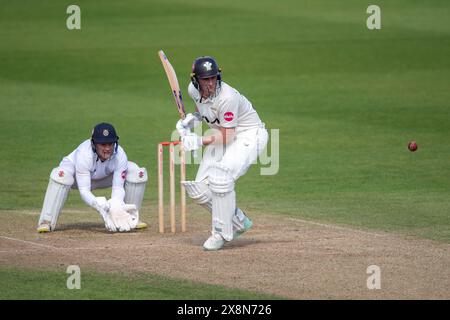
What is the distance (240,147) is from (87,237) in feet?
6.70

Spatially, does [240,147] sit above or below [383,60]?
below

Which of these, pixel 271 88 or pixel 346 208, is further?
pixel 271 88

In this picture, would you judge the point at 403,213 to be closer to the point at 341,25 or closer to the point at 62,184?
the point at 62,184

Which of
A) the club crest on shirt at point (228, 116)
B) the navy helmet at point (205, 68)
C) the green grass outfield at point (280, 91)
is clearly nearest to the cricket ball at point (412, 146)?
the green grass outfield at point (280, 91)

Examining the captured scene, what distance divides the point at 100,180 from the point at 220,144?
67.6 inches

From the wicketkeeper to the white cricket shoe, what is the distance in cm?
141

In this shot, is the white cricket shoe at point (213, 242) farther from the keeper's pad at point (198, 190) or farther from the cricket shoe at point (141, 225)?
the cricket shoe at point (141, 225)

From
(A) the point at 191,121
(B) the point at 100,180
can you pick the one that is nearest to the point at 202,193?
(A) the point at 191,121

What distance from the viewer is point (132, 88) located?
2470 cm

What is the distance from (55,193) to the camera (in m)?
12.4

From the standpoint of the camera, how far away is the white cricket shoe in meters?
11.1

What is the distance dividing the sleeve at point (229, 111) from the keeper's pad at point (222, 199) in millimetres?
571

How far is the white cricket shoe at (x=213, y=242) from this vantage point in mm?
11125
